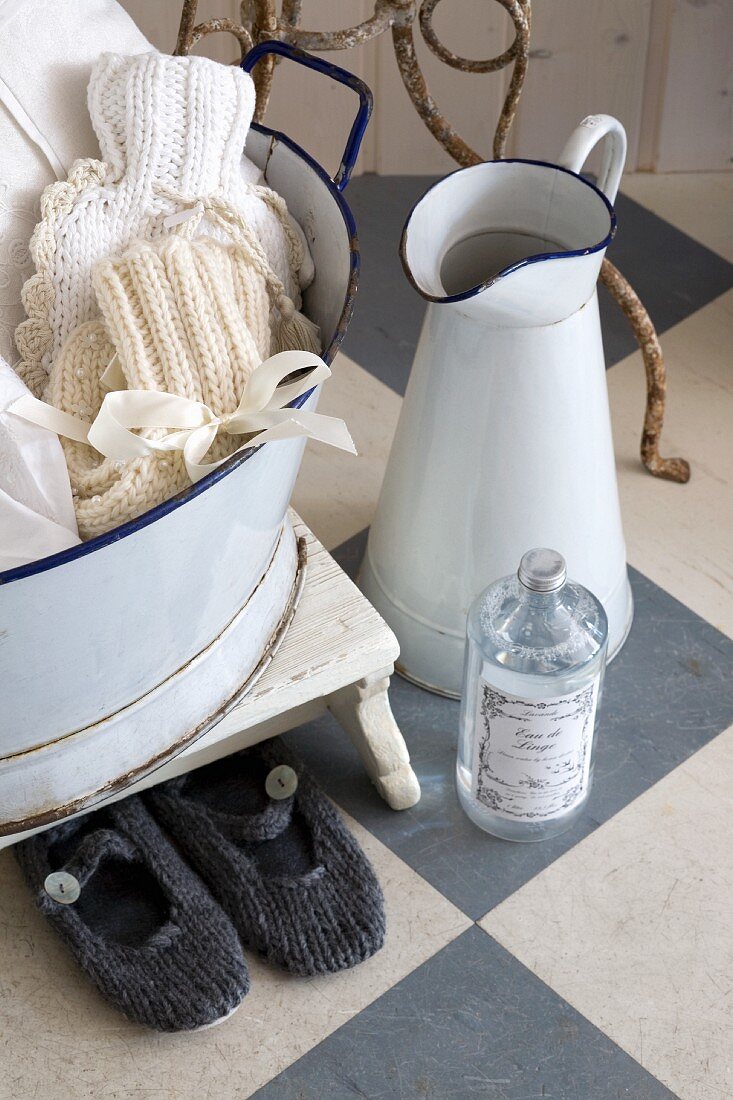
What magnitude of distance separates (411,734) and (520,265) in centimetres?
37

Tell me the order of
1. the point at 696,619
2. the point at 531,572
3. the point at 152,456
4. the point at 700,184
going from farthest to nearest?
1. the point at 700,184
2. the point at 696,619
3. the point at 531,572
4. the point at 152,456

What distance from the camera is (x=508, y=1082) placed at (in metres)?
0.71

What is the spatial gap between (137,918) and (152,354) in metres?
0.37

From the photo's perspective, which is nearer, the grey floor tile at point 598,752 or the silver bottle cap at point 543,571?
the silver bottle cap at point 543,571

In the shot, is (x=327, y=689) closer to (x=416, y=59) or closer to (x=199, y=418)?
(x=199, y=418)

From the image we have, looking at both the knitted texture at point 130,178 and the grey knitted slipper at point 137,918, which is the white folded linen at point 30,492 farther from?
the grey knitted slipper at point 137,918

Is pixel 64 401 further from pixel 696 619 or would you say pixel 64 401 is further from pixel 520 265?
pixel 696 619

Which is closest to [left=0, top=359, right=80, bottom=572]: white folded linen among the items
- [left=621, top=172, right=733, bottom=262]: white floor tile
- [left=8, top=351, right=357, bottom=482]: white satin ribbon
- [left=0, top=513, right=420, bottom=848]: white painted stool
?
[left=8, top=351, right=357, bottom=482]: white satin ribbon

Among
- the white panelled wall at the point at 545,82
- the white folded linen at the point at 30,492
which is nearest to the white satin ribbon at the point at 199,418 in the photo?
the white folded linen at the point at 30,492

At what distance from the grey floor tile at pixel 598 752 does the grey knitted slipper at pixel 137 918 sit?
0.44 ft

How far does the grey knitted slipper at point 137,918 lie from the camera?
28.5 inches

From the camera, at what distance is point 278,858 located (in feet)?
2.62

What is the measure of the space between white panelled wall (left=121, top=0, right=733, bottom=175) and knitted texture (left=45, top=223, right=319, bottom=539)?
2.16 ft

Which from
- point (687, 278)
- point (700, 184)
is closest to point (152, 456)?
point (687, 278)
